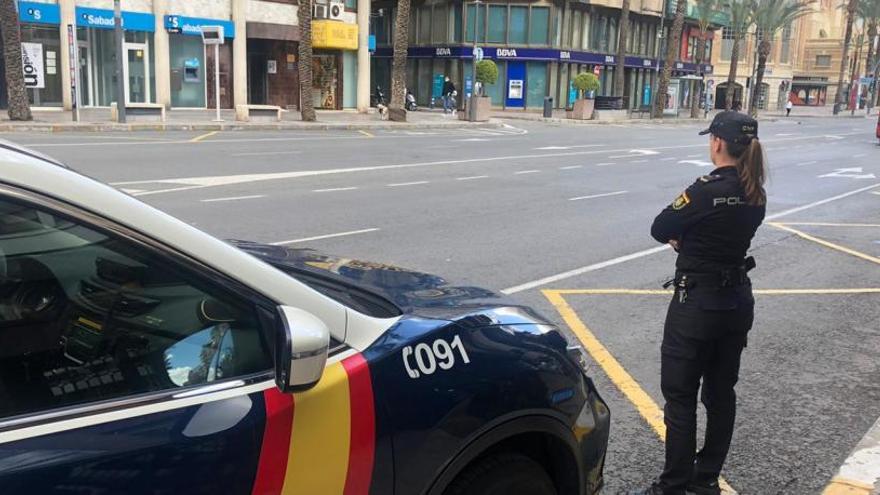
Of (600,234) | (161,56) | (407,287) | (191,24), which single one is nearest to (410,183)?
(600,234)

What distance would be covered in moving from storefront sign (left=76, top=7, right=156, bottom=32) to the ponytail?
30.6m

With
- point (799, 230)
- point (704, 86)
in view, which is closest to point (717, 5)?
point (704, 86)

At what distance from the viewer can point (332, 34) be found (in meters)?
38.0

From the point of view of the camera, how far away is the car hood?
259 centimetres

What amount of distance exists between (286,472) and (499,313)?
1024 millimetres

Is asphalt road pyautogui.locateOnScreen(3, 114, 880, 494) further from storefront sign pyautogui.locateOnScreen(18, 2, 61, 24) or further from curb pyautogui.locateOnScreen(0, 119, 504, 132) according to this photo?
storefront sign pyautogui.locateOnScreen(18, 2, 61, 24)

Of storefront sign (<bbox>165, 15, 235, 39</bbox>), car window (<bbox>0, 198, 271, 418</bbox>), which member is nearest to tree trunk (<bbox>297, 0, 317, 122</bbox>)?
storefront sign (<bbox>165, 15, 235, 39</bbox>)

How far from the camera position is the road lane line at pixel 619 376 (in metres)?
4.50

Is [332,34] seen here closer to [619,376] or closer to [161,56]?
[161,56]

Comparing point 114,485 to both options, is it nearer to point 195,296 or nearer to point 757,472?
point 195,296

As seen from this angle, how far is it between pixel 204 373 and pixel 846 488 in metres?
3.22

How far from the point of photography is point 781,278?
8234 millimetres

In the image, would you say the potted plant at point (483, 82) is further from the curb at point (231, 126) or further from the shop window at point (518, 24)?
the shop window at point (518, 24)

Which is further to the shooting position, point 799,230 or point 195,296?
point 799,230
